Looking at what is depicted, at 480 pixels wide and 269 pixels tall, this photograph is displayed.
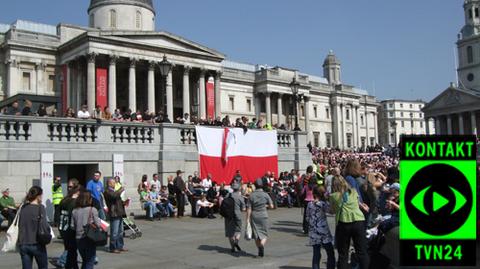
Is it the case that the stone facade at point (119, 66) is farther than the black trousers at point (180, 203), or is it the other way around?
the stone facade at point (119, 66)

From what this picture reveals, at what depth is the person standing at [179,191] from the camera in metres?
17.9

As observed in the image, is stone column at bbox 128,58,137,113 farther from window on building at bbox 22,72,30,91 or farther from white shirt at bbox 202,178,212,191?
white shirt at bbox 202,178,212,191

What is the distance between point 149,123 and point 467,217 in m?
18.6

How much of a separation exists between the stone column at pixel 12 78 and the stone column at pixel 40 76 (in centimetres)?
215

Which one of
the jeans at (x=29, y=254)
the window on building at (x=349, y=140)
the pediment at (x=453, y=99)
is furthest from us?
the window on building at (x=349, y=140)

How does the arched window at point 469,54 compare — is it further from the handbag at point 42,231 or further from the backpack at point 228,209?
the handbag at point 42,231

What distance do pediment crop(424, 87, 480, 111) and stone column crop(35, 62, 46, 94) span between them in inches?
2911

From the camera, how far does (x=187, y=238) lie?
13539 mm

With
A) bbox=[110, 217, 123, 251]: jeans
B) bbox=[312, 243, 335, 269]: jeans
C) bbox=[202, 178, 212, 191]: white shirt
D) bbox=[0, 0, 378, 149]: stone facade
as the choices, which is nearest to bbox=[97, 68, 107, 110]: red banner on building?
bbox=[0, 0, 378, 149]: stone facade

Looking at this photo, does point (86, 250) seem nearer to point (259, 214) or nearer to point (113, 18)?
point (259, 214)

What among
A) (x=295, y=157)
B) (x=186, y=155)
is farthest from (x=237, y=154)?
(x=295, y=157)

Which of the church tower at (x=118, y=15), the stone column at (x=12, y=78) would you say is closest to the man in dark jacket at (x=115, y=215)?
the stone column at (x=12, y=78)

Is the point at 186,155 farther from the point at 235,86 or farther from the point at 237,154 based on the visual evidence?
the point at 235,86

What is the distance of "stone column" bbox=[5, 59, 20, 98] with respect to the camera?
170ft
